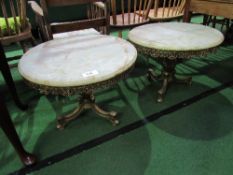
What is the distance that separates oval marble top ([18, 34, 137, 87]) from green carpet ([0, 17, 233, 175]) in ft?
1.84

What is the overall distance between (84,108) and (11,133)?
589mm

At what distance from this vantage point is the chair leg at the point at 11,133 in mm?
960

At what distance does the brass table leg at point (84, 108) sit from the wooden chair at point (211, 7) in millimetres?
1310

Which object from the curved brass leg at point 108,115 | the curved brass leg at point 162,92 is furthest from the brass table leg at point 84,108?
the curved brass leg at point 162,92

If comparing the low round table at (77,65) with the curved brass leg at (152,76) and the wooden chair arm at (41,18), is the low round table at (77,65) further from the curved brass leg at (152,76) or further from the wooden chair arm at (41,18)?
the curved brass leg at (152,76)

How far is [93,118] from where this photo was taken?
1561mm

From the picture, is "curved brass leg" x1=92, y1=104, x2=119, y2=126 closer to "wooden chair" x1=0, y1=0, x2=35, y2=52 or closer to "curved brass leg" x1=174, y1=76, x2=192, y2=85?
"curved brass leg" x1=174, y1=76, x2=192, y2=85

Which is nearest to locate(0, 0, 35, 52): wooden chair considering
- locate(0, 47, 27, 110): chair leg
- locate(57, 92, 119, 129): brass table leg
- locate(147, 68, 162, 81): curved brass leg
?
locate(0, 47, 27, 110): chair leg

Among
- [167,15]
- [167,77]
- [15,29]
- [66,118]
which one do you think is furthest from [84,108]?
[167,15]

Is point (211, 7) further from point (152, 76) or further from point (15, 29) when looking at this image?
point (15, 29)

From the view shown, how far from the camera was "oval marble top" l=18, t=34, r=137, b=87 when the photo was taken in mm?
930

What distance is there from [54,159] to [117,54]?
29.6 inches

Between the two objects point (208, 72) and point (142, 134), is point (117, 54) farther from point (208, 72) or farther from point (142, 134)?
point (208, 72)

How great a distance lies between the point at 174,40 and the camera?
1382 mm
